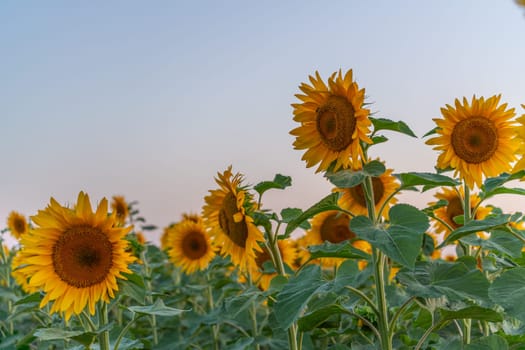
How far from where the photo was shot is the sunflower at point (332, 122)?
2547 millimetres

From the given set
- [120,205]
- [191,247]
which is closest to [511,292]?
[191,247]

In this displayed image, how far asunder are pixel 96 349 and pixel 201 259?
2.21m

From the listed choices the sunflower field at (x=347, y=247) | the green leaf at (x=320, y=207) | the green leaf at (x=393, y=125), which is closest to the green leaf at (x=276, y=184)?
the sunflower field at (x=347, y=247)

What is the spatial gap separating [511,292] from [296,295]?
725mm

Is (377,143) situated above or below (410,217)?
above

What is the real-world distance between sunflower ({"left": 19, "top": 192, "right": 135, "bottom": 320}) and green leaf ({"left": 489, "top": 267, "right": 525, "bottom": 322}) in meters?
1.52

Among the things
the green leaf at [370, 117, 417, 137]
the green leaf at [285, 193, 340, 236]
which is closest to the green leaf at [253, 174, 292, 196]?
the green leaf at [285, 193, 340, 236]

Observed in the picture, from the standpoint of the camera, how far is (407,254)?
210 cm

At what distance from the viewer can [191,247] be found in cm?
527

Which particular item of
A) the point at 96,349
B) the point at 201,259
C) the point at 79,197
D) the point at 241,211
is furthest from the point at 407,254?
the point at 201,259

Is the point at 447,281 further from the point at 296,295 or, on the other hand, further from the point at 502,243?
the point at 296,295

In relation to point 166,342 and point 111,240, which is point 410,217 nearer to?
point 111,240

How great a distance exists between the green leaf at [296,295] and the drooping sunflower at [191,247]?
2.77 metres

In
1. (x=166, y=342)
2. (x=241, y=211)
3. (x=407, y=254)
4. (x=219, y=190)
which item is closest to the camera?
(x=407, y=254)
